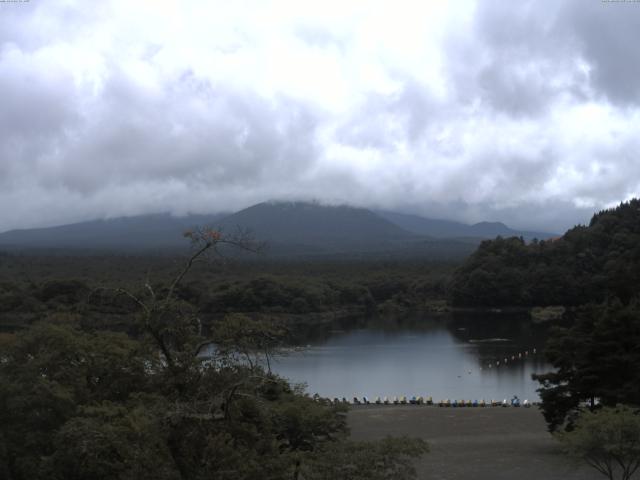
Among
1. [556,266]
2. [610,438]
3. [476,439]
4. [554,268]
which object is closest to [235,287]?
[554,268]

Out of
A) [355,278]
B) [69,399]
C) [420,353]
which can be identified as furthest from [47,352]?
[355,278]

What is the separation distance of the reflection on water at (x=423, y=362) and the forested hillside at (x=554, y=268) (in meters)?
11.0

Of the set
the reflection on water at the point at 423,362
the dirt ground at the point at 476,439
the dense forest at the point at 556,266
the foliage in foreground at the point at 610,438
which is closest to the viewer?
the foliage in foreground at the point at 610,438

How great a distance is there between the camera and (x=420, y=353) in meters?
42.8

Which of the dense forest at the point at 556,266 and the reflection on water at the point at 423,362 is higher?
the dense forest at the point at 556,266

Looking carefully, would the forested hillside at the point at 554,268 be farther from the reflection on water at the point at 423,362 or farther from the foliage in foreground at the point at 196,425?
the foliage in foreground at the point at 196,425

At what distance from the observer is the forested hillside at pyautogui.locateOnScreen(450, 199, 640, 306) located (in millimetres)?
66438

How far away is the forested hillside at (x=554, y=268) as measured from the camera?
218 ft

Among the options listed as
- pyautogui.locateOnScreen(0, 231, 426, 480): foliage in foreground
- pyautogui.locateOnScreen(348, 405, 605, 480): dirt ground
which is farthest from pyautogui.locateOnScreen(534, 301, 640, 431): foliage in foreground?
pyautogui.locateOnScreen(0, 231, 426, 480): foliage in foreground

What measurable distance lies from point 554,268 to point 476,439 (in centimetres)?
5116

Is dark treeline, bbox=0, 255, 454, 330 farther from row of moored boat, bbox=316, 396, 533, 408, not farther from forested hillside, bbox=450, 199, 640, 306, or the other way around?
row of moored boat, bbox=316, 396, 533, 408

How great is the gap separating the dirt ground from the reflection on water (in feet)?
12.2

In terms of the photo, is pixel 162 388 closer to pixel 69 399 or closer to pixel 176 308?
pixel 176 308

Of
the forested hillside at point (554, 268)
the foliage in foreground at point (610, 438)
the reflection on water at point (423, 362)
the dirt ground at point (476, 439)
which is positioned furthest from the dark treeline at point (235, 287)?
the foliage in foreground at point (610, 438)
